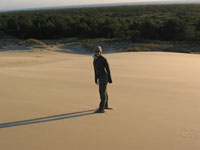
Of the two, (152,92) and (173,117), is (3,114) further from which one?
(152,92)

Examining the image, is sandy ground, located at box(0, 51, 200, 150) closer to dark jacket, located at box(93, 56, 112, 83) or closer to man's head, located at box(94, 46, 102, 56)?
dark jacket, located at box(93, 56, 112, 83)

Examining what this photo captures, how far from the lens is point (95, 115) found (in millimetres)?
3998

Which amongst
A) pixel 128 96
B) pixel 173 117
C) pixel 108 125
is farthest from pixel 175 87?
pixel 108 125

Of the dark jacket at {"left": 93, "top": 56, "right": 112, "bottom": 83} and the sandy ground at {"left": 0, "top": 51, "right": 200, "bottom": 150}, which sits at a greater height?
the dark jacket at {"left": 93, "top": 56, "right": 112, "bottom": 83}

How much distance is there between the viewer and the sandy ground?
9.93ft

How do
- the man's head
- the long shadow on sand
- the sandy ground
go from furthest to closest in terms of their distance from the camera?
the man's head, the long shadow on sand, the sandy ground

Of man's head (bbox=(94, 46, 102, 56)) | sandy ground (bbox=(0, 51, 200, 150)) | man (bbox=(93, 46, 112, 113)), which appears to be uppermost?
man's head (bbox=(94, 46, 102, 56))

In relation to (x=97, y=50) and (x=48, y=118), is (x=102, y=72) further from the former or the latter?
(x=48, y=118)

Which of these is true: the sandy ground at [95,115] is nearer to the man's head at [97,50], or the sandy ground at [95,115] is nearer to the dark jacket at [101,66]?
the dark jacket at [101,66]

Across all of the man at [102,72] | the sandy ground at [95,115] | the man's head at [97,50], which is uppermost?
the man's head at [97,50]

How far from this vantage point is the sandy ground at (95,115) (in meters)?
3.03

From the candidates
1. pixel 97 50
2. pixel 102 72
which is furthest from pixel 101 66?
pixel 97 50

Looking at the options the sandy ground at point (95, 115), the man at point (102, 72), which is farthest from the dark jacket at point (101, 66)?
the sandy ground at point (95, 115)

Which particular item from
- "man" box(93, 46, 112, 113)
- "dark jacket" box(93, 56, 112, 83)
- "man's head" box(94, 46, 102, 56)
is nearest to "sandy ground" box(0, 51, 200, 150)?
"man" box(93, 46, 112, 113)
